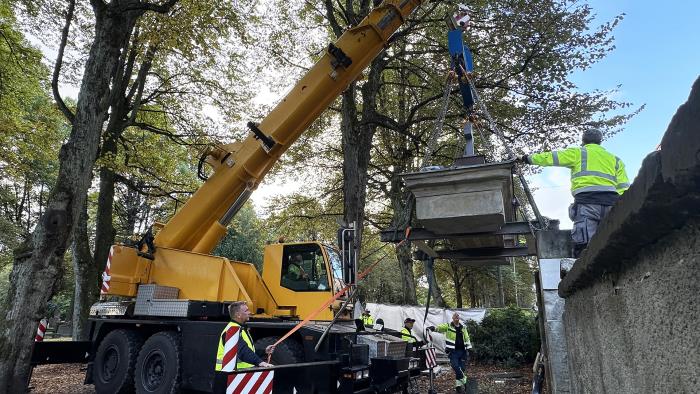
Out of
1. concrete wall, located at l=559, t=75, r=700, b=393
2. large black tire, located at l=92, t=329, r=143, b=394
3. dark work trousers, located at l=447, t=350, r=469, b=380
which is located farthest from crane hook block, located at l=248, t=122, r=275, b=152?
concrete wall, located at l=559, t=75, r=700, b=393

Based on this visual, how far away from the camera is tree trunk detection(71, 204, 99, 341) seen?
13.6 m

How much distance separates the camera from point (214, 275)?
848 centimetres

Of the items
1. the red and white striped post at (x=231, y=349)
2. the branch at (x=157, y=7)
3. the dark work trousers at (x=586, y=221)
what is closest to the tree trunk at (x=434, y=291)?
the dark work trousers at (x=586, y=221)

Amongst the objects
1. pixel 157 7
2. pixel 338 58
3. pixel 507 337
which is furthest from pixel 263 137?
pixel 507 337

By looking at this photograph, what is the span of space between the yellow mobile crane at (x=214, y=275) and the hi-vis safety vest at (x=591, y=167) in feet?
14.0

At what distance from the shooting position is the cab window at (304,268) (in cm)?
870

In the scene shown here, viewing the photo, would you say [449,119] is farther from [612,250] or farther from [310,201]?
[612,250]

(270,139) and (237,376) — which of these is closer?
(237,376)

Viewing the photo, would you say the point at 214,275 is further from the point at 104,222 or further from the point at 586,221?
the point at 104,222

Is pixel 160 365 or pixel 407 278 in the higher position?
pixel 407 278

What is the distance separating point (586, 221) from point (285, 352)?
4.70 meters

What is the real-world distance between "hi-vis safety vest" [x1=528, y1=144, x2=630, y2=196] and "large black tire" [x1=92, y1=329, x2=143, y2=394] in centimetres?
814

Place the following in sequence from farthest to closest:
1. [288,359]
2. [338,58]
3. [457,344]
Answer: [457,344] → [338,58] → [288,359]

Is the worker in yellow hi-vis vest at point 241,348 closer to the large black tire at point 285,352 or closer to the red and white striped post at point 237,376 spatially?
the red and white striped post at point 237,376
